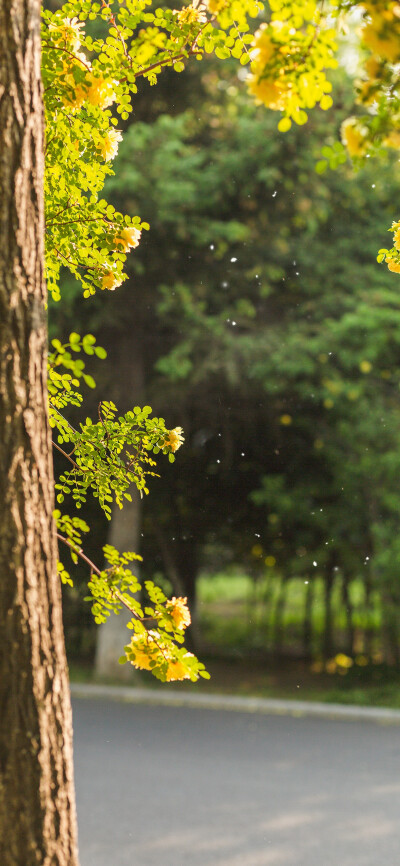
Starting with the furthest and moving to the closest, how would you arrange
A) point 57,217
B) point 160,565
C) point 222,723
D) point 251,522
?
point 160,565 → point 251,522 → point 222,723 → point 57,217

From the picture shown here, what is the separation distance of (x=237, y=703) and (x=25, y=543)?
9.16 meters

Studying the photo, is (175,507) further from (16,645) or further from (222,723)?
(16,645)

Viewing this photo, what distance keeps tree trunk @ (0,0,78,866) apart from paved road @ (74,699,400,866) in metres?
3.47

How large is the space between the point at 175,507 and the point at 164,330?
11.6ft

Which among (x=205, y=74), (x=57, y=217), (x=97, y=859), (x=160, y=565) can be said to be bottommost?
(x=97, y=859)

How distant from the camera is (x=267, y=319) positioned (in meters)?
11.8

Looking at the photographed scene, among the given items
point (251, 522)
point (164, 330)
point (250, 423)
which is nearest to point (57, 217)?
point (164, 330)

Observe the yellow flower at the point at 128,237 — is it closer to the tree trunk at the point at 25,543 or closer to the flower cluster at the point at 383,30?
the tree trunk at the point at 25,543

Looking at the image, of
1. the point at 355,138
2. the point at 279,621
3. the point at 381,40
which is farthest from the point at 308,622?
the point at 381,40

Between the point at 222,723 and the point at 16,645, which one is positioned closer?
the point at 16,645

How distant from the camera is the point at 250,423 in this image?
12.5 m

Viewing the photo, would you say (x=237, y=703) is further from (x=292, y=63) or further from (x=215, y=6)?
(x=292, y=63)

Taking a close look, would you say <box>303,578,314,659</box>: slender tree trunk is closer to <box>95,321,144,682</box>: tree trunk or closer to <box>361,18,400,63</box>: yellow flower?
<box>95,321,144,682</box>: tree trunk

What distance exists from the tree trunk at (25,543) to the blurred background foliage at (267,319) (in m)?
8.48
